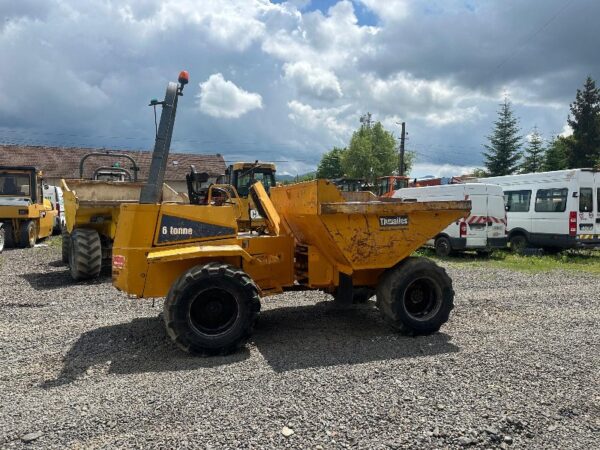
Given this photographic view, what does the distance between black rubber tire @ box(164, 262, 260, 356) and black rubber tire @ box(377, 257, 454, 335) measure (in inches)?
61.9

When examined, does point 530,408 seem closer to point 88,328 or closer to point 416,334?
point 416,334

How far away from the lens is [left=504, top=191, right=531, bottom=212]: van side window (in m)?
15.4

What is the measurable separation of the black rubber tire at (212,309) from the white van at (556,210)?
38.8 ft

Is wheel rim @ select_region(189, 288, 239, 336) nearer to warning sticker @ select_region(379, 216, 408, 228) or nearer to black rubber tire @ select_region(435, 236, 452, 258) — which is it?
warning sticker @ select_region(379, 216, 408, 228)

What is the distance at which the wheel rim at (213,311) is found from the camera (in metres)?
5.20

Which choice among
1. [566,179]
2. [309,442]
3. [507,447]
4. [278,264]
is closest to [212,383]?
[309,442]

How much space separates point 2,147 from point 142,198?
130 feet

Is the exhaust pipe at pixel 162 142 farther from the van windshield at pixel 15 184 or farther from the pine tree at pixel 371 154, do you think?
the pine tree at pixel 371 154

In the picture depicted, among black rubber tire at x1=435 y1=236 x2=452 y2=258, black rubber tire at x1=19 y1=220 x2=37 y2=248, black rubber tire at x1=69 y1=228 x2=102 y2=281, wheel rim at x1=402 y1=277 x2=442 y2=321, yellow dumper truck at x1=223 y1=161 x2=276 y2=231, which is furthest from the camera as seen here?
black rubber tire at x1=19 y1=220 x2=37 y2=248

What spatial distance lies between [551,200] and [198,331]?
12.7m

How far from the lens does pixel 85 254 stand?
942 cm

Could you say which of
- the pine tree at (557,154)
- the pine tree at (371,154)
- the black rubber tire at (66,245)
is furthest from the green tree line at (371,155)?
the black rubber tire at (66,245)

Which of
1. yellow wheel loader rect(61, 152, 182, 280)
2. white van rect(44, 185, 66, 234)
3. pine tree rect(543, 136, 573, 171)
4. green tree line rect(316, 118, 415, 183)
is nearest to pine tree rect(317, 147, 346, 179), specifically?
green tree line rect(316, 118, 415, 183)

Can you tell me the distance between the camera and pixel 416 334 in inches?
227
